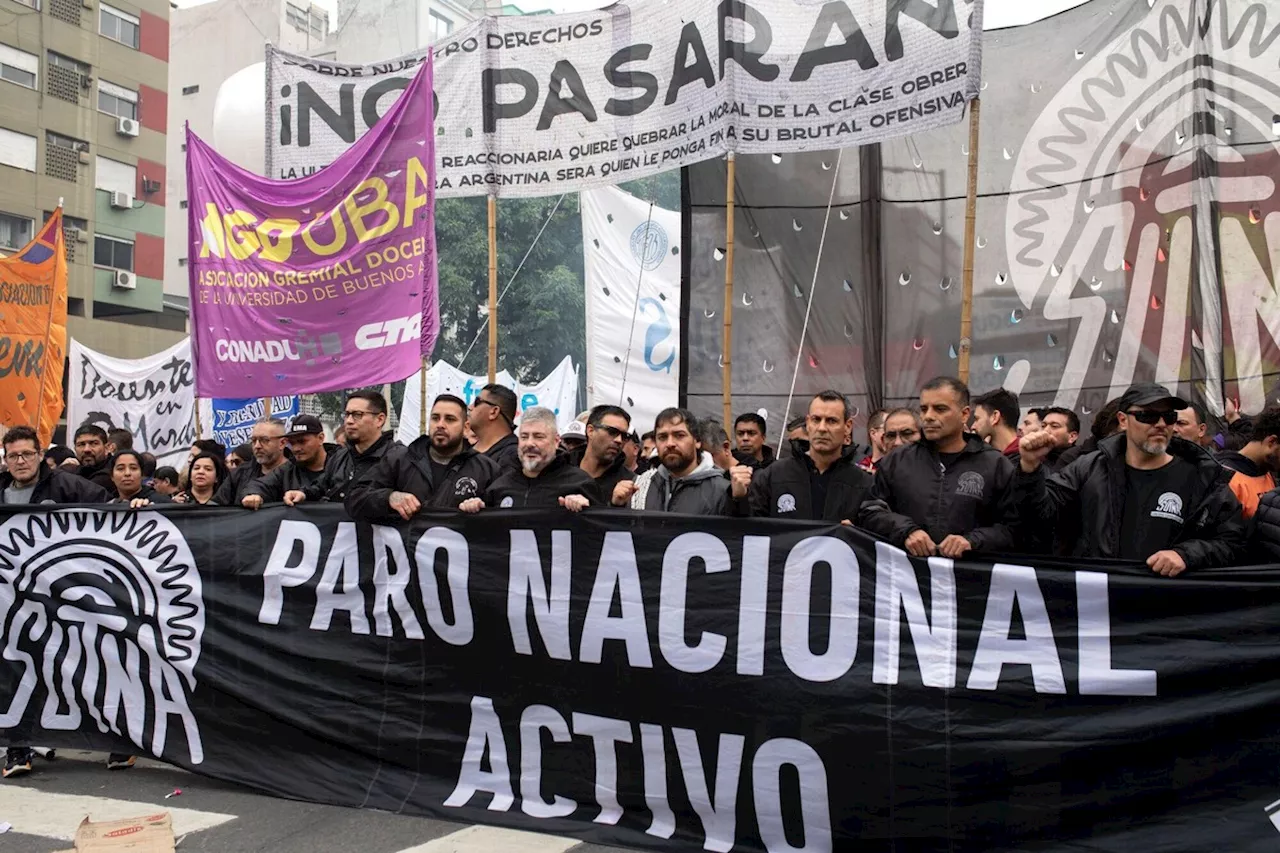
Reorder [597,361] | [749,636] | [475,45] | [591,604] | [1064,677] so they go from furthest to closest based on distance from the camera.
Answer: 1. [597,361]
2. [475,45]
3. [591,604]
4. [749,636]
5. [1064,677]

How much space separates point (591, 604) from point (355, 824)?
139cm

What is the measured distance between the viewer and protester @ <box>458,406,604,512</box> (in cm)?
559

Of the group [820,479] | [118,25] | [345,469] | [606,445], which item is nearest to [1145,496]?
[820,479]

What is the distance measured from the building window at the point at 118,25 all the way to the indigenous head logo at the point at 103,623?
1419 inches

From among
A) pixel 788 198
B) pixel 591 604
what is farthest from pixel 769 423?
pixel 591 604

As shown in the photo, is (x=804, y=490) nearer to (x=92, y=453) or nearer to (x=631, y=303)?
(x=92, y=453)

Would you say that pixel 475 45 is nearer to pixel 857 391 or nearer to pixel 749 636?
pixel 857 391

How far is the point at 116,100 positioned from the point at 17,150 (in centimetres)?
471

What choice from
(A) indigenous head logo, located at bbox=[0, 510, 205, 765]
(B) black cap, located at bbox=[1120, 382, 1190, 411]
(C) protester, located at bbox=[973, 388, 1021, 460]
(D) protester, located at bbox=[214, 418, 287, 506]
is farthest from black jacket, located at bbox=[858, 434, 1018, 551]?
(D) protester, located at bbox=[214, 418, 287, 506]

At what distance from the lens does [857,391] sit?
9258mm

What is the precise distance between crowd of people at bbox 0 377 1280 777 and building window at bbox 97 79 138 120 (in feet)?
113

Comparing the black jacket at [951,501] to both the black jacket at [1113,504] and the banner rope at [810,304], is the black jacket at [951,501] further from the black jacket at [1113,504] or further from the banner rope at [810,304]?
the banner rope at [810,304]

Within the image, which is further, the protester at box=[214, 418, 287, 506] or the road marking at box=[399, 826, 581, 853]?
the protester at box=[214, 418, 287, 506]

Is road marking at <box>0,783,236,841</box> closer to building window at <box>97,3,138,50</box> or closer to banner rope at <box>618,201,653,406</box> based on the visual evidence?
banner rope at <box>618,201,653,406</box>
